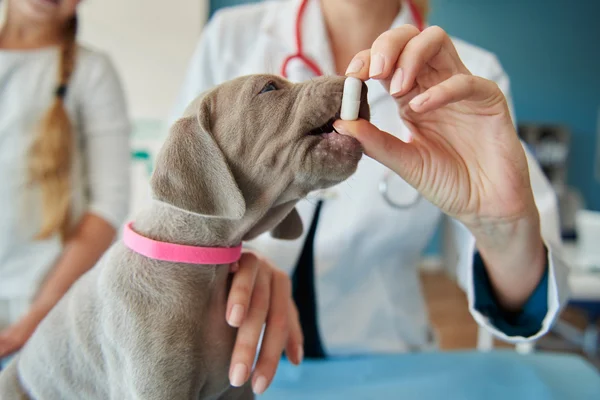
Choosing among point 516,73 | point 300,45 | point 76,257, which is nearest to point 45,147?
point 76,257

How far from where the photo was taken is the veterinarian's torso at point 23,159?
1046 mm

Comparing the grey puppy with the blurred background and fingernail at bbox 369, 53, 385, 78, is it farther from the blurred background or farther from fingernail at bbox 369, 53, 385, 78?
the blurred background

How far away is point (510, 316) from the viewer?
903 millimetres

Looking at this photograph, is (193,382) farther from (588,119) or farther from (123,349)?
(588,119)

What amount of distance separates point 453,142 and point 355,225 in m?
0.39

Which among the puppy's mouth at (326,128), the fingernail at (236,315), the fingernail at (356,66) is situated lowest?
the fingernail at (236,315)

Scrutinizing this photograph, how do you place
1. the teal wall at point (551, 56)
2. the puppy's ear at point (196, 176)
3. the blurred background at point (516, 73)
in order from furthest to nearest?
the teal wall at point (551, 56) → the blurred background at point (516, 73) → the puppy's ear at point (196, 176)

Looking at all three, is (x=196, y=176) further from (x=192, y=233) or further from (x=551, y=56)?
(x=551, y=56)

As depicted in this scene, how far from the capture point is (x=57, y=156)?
41.8 inches

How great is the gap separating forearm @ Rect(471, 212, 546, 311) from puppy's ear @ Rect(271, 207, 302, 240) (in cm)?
29

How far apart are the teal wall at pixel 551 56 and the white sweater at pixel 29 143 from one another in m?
3.41

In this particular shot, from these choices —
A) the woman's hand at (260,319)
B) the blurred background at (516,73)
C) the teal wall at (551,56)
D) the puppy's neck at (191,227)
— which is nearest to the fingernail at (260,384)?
the woman's hand at (260,319)

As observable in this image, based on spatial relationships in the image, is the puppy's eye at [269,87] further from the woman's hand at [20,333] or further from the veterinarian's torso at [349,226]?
the woman's hand at [20,333]

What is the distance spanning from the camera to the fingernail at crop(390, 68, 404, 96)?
1.89 ft
